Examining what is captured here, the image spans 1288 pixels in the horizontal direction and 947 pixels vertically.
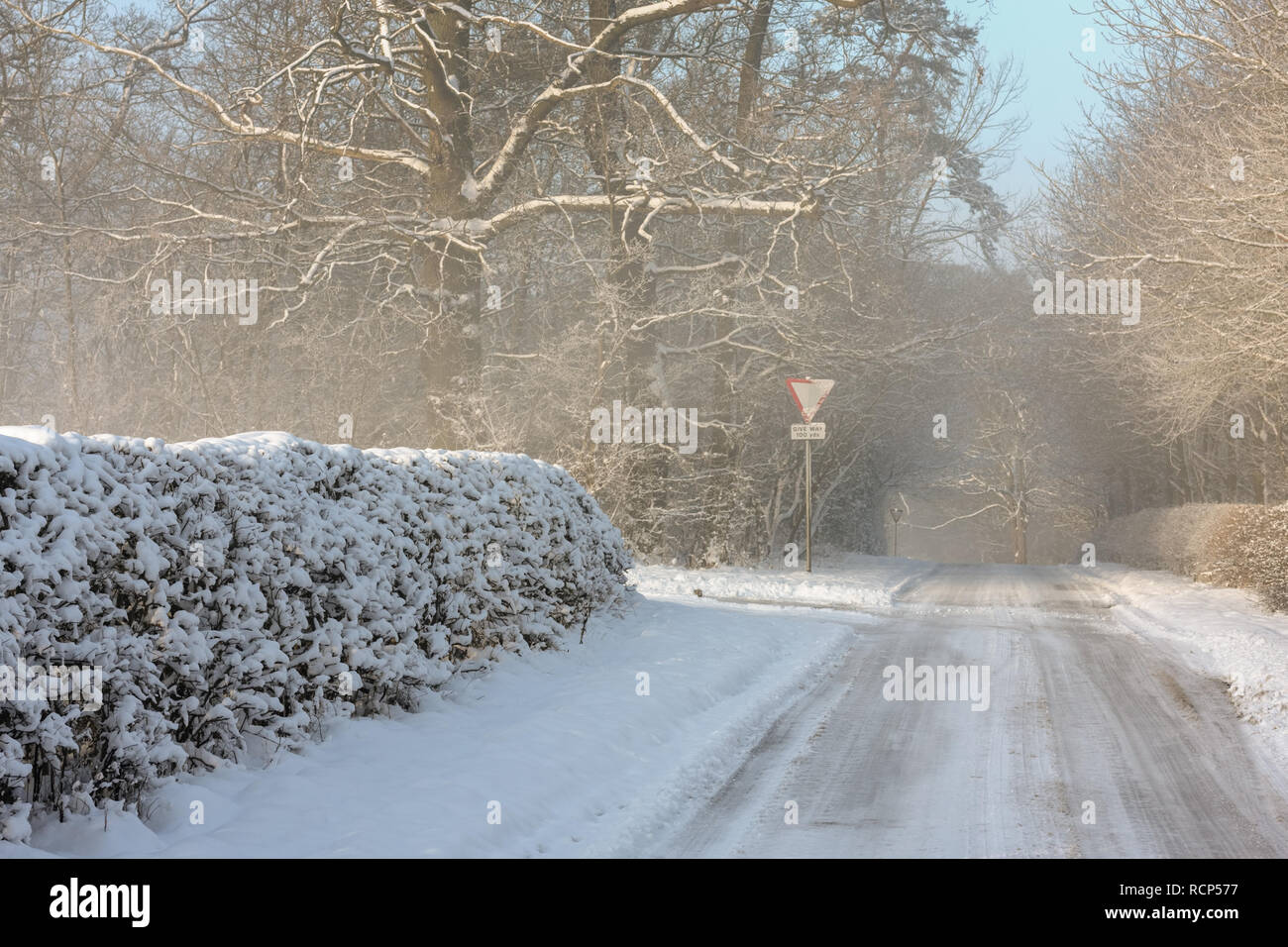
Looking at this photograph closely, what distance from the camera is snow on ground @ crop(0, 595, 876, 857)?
5359mm

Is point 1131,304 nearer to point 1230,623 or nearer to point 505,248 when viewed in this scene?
point 1230,623

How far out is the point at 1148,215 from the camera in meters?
17.0

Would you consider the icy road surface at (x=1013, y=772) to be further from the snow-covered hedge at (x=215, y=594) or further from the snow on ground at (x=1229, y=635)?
the snow-covered hedge at (x=215, y=594)

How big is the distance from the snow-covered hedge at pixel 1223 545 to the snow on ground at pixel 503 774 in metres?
8.92

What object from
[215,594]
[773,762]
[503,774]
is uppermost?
[215,594]

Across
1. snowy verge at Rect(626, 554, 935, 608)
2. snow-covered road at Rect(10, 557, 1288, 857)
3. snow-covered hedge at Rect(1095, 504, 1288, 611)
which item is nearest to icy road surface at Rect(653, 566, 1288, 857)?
snow-covered road at Rect(10, 557, 1288, 857)

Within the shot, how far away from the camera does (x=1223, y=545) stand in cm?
1981

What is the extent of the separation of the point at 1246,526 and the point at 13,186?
1031 inches

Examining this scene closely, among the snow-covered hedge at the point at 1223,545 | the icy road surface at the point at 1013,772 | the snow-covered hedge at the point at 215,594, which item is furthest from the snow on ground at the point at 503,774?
the snow-covered hedge at the point at 1223,545

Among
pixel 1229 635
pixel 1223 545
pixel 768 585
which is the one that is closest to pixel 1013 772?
pixel 1229 635

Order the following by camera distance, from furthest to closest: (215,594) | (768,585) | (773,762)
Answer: (768,585) → (773,762) → (215,594)

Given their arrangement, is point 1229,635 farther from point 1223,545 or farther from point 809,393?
point 809,393

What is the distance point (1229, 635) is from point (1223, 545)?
7.47 m
